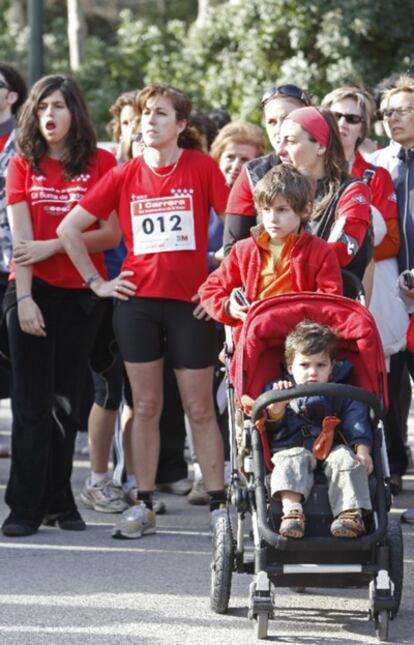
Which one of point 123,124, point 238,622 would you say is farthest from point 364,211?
point 123,124

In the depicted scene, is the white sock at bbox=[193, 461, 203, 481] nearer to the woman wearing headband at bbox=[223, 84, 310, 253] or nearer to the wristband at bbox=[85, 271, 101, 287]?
the wristband at bbox=[85, 271, 101, 287]

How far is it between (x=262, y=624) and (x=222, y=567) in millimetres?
328

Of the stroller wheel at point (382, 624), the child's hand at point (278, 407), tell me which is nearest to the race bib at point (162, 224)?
the child's hand at point (278, 407)

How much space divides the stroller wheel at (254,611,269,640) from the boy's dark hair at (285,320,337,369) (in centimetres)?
103

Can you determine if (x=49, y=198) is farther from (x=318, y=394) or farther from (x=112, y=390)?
(x=318, y=394)

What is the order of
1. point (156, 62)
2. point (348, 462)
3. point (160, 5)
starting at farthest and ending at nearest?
point (160, 5)
point (156, 62)
point (348, 462)

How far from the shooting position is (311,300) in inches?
250

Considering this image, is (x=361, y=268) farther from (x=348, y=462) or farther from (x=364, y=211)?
(x=348, y=462)

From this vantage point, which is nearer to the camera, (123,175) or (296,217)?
(296,217)

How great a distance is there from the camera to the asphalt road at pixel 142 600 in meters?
6.07

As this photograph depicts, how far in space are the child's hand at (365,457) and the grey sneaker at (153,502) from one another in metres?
2.44

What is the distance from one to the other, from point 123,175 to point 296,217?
1.48m

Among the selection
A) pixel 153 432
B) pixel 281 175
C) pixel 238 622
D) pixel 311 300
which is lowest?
pixel 238 622

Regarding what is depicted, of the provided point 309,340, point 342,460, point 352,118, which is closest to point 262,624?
point 342,460
